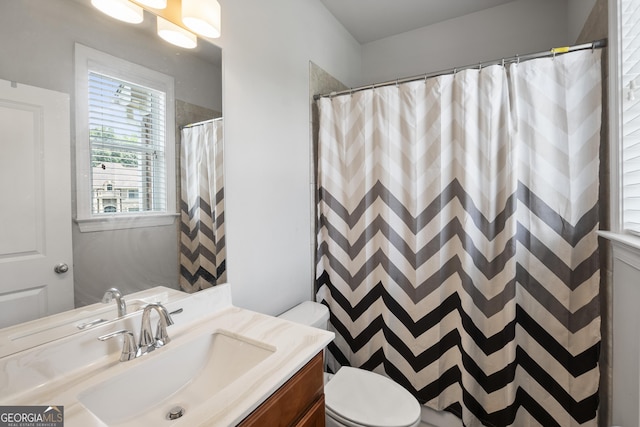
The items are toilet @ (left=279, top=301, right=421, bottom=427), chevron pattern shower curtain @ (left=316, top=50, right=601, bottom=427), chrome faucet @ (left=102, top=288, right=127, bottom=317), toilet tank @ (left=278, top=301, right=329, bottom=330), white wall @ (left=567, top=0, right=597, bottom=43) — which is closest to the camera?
chrome faucet @ (left=102, top=288, right=127, bottom=317)

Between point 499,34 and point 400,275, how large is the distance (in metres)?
1.82

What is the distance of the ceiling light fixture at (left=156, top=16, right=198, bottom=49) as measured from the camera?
3.56 ft

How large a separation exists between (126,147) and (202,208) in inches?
14.0

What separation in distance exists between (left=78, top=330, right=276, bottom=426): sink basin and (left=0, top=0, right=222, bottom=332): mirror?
10.6 inches

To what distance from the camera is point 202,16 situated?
1.09 metres

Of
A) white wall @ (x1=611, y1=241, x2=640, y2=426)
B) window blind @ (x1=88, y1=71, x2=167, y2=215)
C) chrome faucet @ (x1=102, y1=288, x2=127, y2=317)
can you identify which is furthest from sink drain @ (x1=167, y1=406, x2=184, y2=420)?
white wall @ (x1=611, y1=241, x2=640, y2=426)

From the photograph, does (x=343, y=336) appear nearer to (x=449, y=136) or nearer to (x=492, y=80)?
(x=449, y=136)

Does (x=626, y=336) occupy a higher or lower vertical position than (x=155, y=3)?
lower

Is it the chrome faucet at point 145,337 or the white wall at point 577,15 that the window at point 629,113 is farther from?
the chrome faucet at point 145,337

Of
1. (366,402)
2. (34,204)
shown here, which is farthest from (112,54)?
(366,402)

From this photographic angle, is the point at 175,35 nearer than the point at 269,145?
Result: Yes

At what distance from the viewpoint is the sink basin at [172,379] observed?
2.54 feet

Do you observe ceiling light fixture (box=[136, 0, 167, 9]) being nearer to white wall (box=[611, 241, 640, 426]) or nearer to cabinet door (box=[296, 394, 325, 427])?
cabinet door (box=[296, 394, 325, 427])

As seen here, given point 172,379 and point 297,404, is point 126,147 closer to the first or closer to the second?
point 172,379
